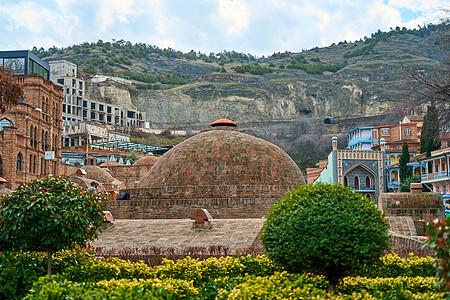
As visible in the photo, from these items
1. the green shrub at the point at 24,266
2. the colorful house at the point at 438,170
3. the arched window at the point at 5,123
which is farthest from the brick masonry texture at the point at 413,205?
the arched window at the point at 5,123

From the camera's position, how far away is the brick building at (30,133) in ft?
136

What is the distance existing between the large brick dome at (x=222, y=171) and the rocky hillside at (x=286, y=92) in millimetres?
66730

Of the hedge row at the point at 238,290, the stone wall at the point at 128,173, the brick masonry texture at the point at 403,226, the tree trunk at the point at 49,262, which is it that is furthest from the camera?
the stone wall at the point at 128,173

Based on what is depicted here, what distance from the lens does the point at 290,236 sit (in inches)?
303

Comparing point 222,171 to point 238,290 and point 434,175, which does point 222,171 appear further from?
point 434,175

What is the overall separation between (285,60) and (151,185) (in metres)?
150

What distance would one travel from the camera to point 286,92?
115 meters

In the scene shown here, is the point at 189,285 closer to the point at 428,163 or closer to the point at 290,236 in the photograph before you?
the point at 290,236

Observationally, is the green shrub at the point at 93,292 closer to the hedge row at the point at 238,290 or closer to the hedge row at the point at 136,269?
the hedge row at the point at 238,290

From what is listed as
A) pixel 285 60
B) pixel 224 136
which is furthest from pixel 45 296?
pixel 285 60

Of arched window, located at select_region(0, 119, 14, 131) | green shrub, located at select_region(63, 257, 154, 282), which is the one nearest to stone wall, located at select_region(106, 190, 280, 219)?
green shrub, located at select_region(63, 257, 154, 282)

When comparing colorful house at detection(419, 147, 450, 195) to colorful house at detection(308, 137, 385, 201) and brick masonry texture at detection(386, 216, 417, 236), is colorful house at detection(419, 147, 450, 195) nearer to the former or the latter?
colorful house at detection(308, 137, 385, 201)

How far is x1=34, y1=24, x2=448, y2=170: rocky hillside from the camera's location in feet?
343

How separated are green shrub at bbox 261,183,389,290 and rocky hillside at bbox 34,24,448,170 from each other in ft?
263
